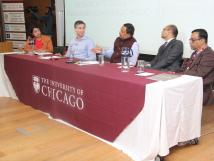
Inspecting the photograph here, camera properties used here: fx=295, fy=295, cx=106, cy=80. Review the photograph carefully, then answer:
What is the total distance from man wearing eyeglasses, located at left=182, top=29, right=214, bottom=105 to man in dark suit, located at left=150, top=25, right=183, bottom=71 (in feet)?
0.99

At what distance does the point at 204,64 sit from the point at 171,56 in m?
0.51

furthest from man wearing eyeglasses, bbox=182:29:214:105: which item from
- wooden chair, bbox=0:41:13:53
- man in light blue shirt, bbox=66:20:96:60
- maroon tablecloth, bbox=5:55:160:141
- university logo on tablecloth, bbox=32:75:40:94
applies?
wooden chair, bbox=0:41:13:53

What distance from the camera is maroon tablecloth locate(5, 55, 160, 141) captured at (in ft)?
7.80

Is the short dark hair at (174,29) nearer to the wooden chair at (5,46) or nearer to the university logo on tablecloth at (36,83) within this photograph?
the university logo on tablecloth at (36,83)

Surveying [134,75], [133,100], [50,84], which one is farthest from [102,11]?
[133,100]

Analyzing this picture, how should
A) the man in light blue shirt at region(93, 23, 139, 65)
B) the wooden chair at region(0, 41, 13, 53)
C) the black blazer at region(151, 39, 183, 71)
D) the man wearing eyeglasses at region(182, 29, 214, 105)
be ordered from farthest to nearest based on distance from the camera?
the wooden chair at region(0, 41, 13, 53)
the man in light blue shirt at region(93, 23, 139, 65)
the black blazer at region(151, 39, 183, 71)
the man wearing eyeglasses at region(182, 29, 214, 105)

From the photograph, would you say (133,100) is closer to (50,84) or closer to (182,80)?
(182,80)

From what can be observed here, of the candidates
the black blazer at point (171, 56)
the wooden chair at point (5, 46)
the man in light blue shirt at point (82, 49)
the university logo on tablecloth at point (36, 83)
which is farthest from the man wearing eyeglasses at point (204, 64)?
the wooden chair at point (5, 46)

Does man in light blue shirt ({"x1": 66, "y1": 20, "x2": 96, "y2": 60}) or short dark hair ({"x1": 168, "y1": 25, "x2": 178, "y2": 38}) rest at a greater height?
short dark hair ({"x1": 168, "y1": 25, "x2": 178, "y2": 38})

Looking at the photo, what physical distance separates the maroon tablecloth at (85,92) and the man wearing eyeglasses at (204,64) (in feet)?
2.16

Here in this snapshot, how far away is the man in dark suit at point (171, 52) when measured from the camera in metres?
3.30

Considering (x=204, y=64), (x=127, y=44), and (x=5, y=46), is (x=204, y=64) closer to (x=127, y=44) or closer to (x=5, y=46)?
(x=127, y=44)

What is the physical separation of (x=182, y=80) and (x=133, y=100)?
423 mm

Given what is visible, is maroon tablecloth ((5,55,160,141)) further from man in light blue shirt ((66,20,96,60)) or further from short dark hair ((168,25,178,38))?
short dark hair ((168,25,178,38))
